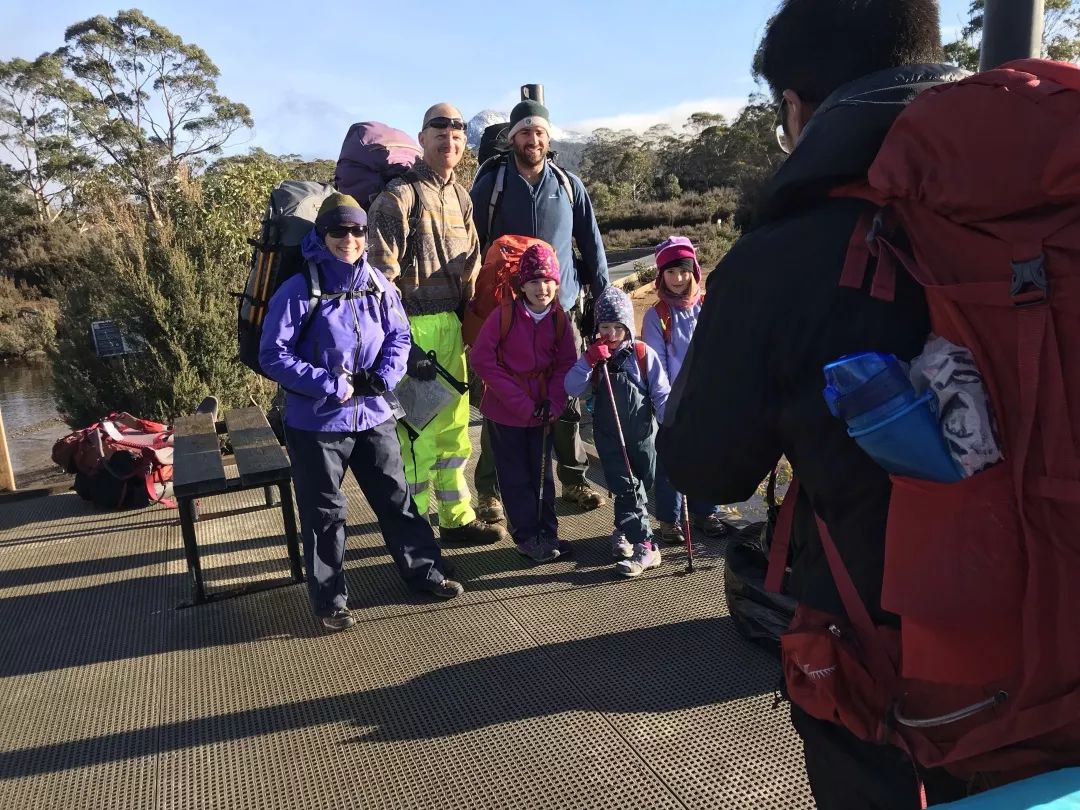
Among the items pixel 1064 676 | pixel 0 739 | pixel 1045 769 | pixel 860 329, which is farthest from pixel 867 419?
pixel 0 739

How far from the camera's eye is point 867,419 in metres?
1.02

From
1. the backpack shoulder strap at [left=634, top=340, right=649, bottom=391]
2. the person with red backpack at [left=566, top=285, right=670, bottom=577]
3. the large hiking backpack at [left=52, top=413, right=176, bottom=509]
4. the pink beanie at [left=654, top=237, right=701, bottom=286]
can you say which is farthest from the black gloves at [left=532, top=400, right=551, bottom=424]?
the large hiking backpack at [left=52, top=413, right=176, bottom=509]

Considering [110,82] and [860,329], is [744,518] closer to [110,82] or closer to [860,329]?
[860,329]

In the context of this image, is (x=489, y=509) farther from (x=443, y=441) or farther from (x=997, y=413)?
(x=997, y=413)

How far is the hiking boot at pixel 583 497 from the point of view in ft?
14.5

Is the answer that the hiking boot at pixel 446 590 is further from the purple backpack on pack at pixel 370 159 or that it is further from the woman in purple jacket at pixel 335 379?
the purple backpack on pack at pixel 370 159

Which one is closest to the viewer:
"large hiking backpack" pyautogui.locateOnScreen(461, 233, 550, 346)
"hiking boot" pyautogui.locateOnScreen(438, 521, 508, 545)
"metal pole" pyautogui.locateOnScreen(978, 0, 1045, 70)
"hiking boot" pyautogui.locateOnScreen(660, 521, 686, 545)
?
"metal pole" pyautogui.locateOnScreen(978, 0, 1045, 70)

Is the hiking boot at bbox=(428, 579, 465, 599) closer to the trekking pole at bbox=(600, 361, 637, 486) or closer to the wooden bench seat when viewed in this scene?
the wooden bench seat

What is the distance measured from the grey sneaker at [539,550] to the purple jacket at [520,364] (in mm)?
575

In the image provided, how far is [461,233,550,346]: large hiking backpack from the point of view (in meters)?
3.84

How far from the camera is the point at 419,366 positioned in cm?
384

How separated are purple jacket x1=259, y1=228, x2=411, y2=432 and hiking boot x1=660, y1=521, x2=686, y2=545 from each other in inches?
60.3

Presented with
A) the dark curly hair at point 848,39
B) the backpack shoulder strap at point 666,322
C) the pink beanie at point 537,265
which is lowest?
the backpack shoulder strap at point 666,322

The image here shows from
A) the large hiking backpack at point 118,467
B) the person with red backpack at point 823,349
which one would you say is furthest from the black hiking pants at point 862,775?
the large hiking backpack at point 118,467
